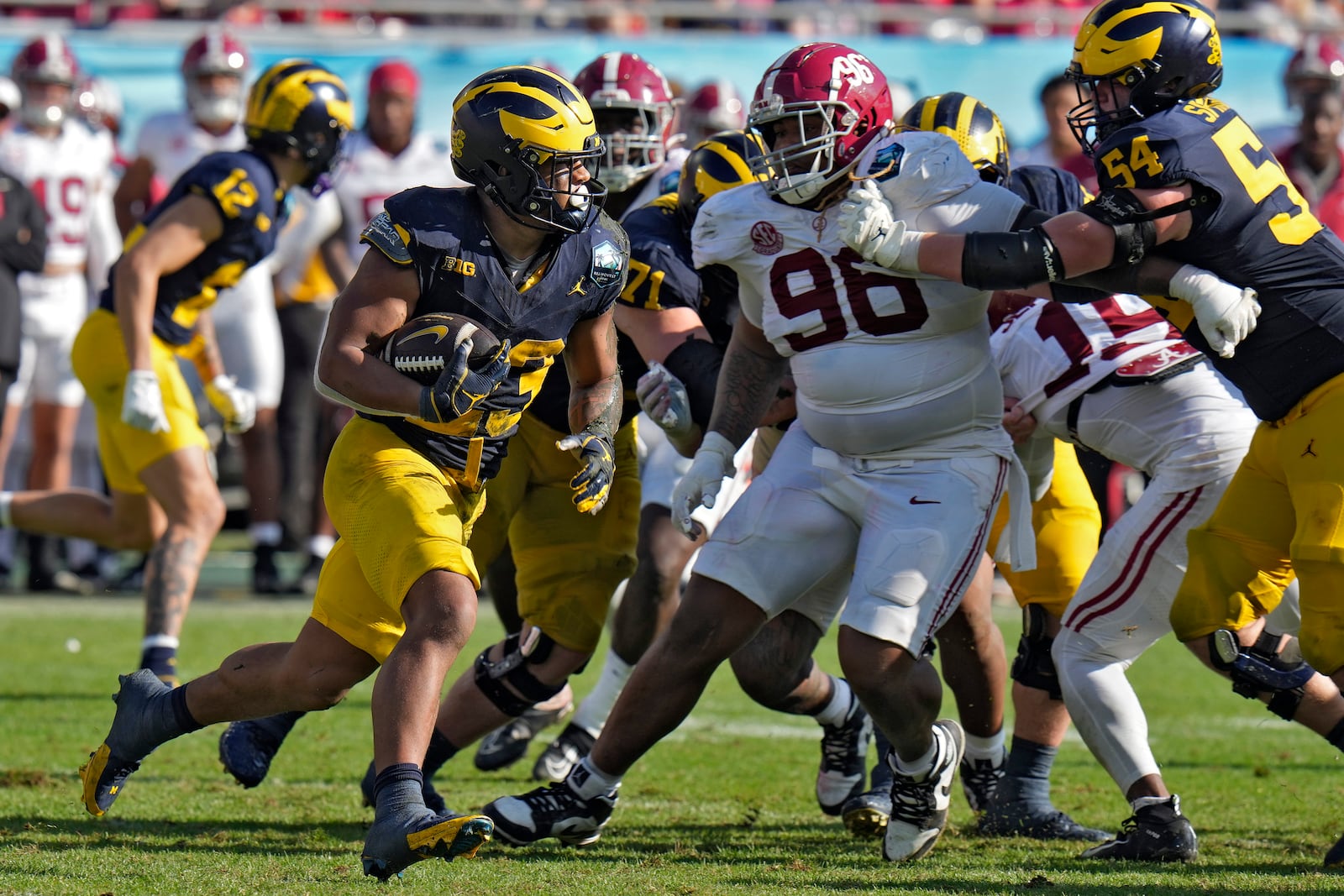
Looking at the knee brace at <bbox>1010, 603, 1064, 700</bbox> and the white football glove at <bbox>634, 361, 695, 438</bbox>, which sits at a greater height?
the white football glove at <bbox>634, 361, 695, 438</bbox>

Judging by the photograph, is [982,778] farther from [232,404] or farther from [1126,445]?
[232,404]

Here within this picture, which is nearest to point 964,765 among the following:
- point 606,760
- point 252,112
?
point 606,760

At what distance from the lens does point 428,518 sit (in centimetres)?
362

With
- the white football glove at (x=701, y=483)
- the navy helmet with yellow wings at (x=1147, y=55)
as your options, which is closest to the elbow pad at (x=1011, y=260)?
the navy helmet with yellow wings at (x=1147, y=55)

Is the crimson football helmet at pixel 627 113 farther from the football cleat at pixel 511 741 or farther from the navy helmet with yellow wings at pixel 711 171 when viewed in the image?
the football cleat at pixel 511 741

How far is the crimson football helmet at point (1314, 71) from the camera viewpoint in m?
8.48

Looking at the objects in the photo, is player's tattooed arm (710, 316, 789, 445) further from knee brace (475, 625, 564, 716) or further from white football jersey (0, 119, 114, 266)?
white football jersey (0, 119, 114, 266)

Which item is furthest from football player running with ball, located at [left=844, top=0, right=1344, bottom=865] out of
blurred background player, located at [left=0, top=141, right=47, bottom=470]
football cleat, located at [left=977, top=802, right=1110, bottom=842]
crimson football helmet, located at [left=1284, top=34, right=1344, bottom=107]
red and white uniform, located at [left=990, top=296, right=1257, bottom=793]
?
blurred background player, located at [left=0, top=141, right=47, bottom=470]

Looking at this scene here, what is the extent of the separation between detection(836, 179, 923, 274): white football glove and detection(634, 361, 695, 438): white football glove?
0.79 m

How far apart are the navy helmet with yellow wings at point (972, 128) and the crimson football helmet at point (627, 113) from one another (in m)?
0.94

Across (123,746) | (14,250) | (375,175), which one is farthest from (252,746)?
(375,175)

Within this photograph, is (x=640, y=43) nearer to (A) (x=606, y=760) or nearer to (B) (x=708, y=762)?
(B) (x=708, y=762)

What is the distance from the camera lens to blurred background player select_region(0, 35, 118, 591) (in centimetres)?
857

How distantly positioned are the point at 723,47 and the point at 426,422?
6915mm
